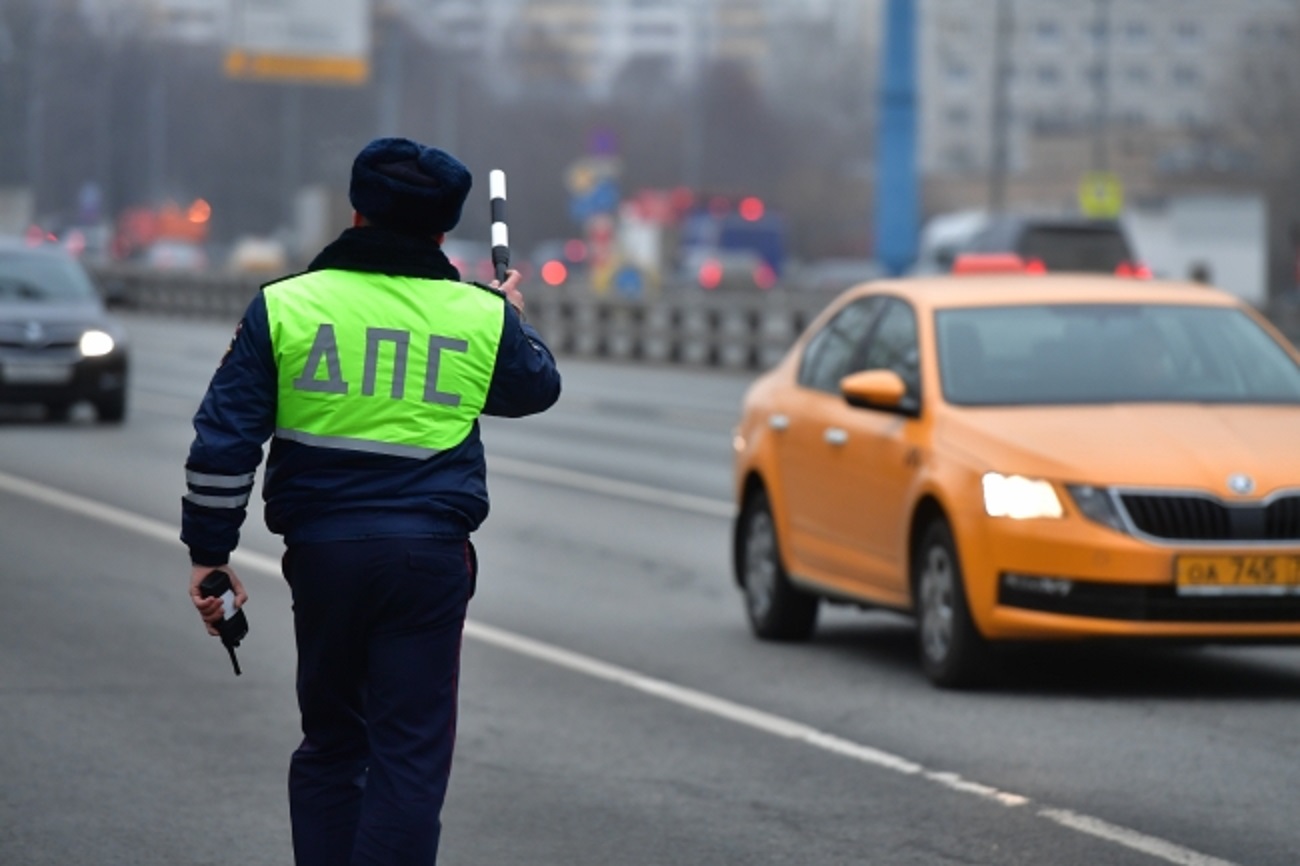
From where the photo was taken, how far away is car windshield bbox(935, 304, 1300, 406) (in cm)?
1103

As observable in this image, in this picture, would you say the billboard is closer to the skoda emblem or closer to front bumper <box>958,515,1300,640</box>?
front bumper <box>958,515,1300,640</box>

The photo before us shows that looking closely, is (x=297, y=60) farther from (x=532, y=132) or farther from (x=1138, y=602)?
(x=532, y=132)

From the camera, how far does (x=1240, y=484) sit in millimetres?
9930

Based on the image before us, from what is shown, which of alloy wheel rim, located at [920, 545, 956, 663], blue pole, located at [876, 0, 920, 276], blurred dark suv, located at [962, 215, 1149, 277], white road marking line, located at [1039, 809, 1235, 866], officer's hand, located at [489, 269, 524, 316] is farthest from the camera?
blue pole, located at [876, 0, 920, 276]

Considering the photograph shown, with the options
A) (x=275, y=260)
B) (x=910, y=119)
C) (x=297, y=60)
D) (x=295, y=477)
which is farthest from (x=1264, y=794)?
(x=275, y=260)

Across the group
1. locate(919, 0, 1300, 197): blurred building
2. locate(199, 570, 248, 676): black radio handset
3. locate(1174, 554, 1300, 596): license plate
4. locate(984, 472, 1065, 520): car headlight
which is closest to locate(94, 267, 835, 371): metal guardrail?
locate(984, 472, 1065, 520): car headlight

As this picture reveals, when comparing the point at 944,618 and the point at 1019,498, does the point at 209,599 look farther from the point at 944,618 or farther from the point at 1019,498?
the point at 944,618

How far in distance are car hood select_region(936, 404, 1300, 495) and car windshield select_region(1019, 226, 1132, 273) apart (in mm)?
17837

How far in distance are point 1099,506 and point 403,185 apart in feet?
15.9

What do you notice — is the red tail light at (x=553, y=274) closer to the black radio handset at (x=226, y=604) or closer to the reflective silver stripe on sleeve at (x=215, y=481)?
the black radio handset at (x=226, y=604)

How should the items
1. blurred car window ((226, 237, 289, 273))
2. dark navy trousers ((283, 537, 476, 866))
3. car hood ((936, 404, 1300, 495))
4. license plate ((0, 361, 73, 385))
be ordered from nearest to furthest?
dark navy trousers ((283, 537, 476, 866))
car hood ((936, 404, 1300, 495))
license plate ((0, 361, 73, 385))
blurred car window ((226, 237, 289, 273))

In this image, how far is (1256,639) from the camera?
10.0 m

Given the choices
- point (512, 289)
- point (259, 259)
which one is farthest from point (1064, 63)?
point (512, 289)

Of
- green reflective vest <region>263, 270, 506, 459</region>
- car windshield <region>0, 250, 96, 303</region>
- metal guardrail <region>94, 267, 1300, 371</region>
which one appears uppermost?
green reflective vest <region>263, 270, 506, 459</region>
